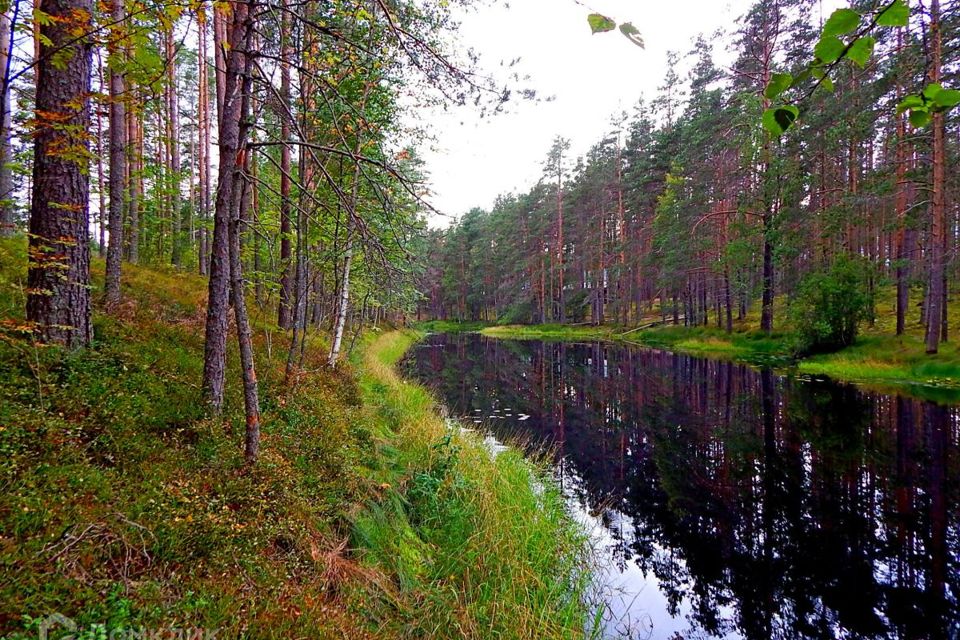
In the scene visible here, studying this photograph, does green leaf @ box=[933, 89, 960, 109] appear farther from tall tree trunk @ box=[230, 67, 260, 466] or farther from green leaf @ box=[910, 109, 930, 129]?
tall tree trunk @ box=[230, 67, 260, 466]

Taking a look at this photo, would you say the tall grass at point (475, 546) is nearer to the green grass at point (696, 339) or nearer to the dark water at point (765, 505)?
the dark water at point (765, 505)

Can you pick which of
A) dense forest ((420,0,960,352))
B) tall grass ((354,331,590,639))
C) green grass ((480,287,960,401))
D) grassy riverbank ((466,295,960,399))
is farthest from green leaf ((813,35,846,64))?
grassy riverbank ((466,295,960,399))

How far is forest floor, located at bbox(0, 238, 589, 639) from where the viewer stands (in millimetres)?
2590

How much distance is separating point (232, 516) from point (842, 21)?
14.1 feet

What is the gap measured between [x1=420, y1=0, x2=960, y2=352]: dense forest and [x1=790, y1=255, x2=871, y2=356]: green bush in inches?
9.1

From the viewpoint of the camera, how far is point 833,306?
18.0m

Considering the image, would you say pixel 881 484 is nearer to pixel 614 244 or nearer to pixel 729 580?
pixel 729 580

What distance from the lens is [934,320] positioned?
15.6m

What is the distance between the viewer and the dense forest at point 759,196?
53.2 ft

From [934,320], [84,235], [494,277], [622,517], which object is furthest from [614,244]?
[84,235]

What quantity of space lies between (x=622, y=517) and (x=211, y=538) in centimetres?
546

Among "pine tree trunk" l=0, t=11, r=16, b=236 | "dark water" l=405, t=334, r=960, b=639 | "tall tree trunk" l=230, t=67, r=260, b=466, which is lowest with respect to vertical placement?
"dark water" l=405, t=334, r=960, b=639

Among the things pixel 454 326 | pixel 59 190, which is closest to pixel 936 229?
pixel 59 190

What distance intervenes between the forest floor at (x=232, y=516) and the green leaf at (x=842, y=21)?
3386 mm
